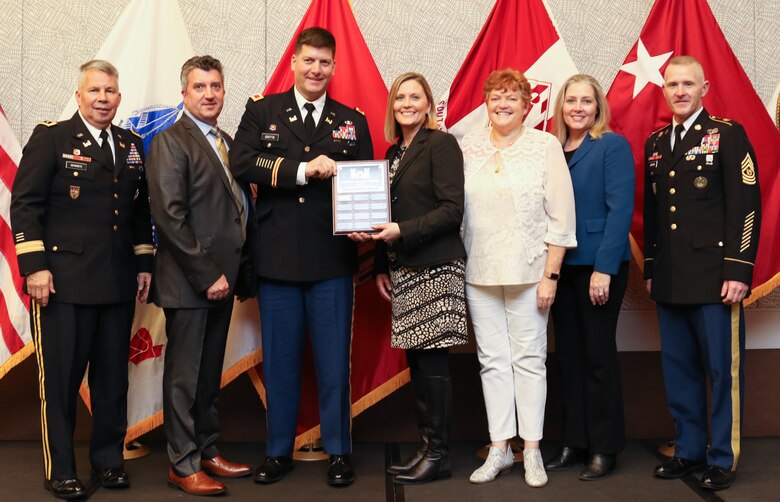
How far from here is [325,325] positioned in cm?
295

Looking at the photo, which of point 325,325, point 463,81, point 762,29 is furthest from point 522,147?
point 762,29

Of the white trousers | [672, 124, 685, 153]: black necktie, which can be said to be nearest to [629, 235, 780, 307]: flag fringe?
[672, 124, 685, 153]: black necktie

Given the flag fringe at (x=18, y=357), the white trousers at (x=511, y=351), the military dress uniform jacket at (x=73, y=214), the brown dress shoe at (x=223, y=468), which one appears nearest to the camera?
the military dress uniform jacket at (x=73, y=214)

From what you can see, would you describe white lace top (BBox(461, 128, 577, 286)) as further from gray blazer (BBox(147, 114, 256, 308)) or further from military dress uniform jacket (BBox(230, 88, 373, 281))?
gray blazer (BBox(147, 114, 256, 308))

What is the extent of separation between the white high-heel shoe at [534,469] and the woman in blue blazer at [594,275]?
0.55 ft

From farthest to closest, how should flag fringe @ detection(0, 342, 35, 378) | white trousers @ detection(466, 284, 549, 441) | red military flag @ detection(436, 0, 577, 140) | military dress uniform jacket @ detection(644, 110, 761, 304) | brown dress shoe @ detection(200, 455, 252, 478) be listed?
red military flag @ detection(436, 0, 577, 140) → flag fringe @ detection(0, 342, 35, 378) → brown dress shoe @ detection(200, 455, 252, 478) → white trousers @ detection(466, 284, 549, 441) → military dress uniform jacket @ detection(644, 110, 761, 304)

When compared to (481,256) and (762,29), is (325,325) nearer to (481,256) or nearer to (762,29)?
(481,256)

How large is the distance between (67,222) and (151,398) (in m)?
0.93

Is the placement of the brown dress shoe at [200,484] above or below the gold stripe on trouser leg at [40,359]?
below

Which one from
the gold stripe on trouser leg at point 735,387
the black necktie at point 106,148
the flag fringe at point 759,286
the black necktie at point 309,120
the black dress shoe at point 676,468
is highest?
the black necktie at point 309,120

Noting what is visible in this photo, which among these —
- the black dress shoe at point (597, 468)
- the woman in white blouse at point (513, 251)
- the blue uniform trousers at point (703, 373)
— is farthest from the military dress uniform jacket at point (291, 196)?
the blue uniform trousers at point (703, 373)

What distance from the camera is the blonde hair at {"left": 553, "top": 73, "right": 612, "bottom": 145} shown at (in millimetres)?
2994

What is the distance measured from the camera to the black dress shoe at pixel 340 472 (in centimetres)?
293

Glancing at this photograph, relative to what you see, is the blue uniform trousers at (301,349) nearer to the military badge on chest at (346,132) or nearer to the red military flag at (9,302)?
the military badge on chest at (346,132)
